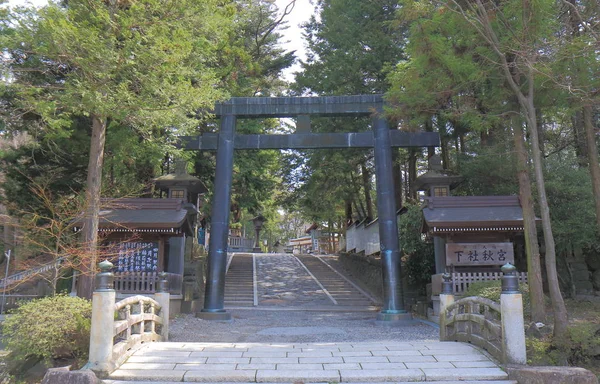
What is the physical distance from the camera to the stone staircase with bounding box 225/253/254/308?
15.6 meters

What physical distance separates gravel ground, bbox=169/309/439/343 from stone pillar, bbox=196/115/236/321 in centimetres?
54

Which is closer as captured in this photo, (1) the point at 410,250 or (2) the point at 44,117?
(2) the point at 44,117

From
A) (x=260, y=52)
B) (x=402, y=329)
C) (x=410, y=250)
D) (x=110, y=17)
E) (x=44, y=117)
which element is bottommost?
(x=402, y=329)

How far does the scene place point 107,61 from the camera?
8.48 metres

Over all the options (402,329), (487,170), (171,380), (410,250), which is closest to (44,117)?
(171,380)

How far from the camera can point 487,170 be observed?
1451 cm

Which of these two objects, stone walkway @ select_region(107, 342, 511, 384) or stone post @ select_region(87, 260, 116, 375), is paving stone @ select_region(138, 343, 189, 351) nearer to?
stone walkway @ select_region(107, 342, 511, 384)

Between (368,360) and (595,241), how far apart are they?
10.5 m

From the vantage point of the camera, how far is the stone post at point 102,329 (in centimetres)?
Result: 536

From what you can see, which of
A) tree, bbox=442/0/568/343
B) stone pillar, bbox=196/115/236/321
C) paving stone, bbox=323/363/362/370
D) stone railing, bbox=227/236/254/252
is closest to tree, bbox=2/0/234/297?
stone pillar, bbox=196/115/236/321

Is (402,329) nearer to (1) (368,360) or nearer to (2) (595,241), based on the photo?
(1) (368,360)

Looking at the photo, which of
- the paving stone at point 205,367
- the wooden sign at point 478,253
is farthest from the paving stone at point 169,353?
the wooden sign at point 478,253

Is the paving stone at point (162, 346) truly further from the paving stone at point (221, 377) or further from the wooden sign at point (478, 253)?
the wooden sign at point (478, 253)

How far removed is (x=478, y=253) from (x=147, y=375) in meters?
10.0
